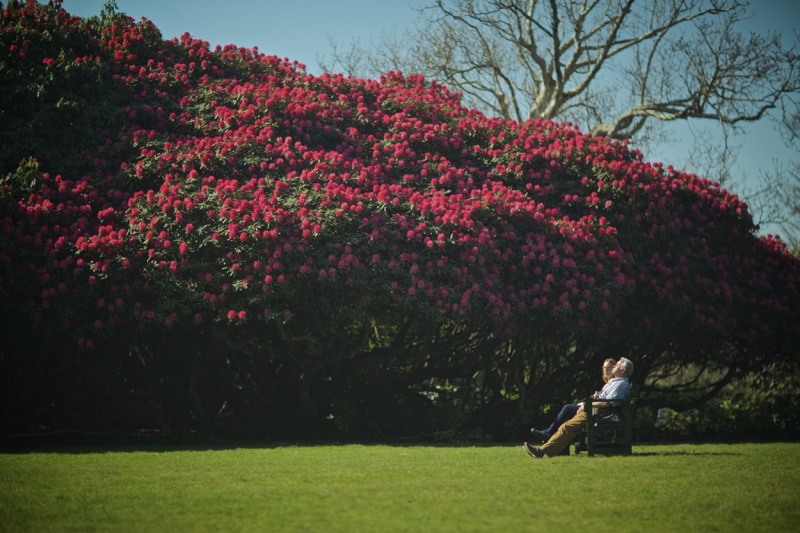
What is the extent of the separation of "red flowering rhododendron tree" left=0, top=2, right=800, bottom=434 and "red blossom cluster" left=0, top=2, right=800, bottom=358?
0.03 meters

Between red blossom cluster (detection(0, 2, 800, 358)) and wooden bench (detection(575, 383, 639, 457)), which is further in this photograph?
red blossom cluster (detection(0, 2, 800, 358))

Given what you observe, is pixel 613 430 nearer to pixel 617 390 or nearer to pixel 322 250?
pixel 617 390

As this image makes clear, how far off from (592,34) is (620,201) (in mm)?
10342

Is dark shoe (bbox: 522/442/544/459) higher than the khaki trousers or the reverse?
the reverse

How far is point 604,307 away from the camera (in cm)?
1003

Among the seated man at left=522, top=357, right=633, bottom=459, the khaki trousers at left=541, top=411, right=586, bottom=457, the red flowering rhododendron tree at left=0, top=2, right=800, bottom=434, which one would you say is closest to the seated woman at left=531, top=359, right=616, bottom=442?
the seated man at left=522, top=357, right=633, bottom=459

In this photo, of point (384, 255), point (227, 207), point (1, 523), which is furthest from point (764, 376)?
point (1, 523)

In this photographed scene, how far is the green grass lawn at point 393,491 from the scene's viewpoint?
4.82m

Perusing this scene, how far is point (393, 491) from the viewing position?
5.85m

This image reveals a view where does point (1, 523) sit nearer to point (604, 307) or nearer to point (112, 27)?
point (604, 307)

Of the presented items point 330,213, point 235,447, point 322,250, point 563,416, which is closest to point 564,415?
point 563,416

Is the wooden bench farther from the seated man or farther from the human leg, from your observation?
the human leg

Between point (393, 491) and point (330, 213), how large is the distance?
4.26 metres

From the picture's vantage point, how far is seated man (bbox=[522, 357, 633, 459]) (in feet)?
27.3
